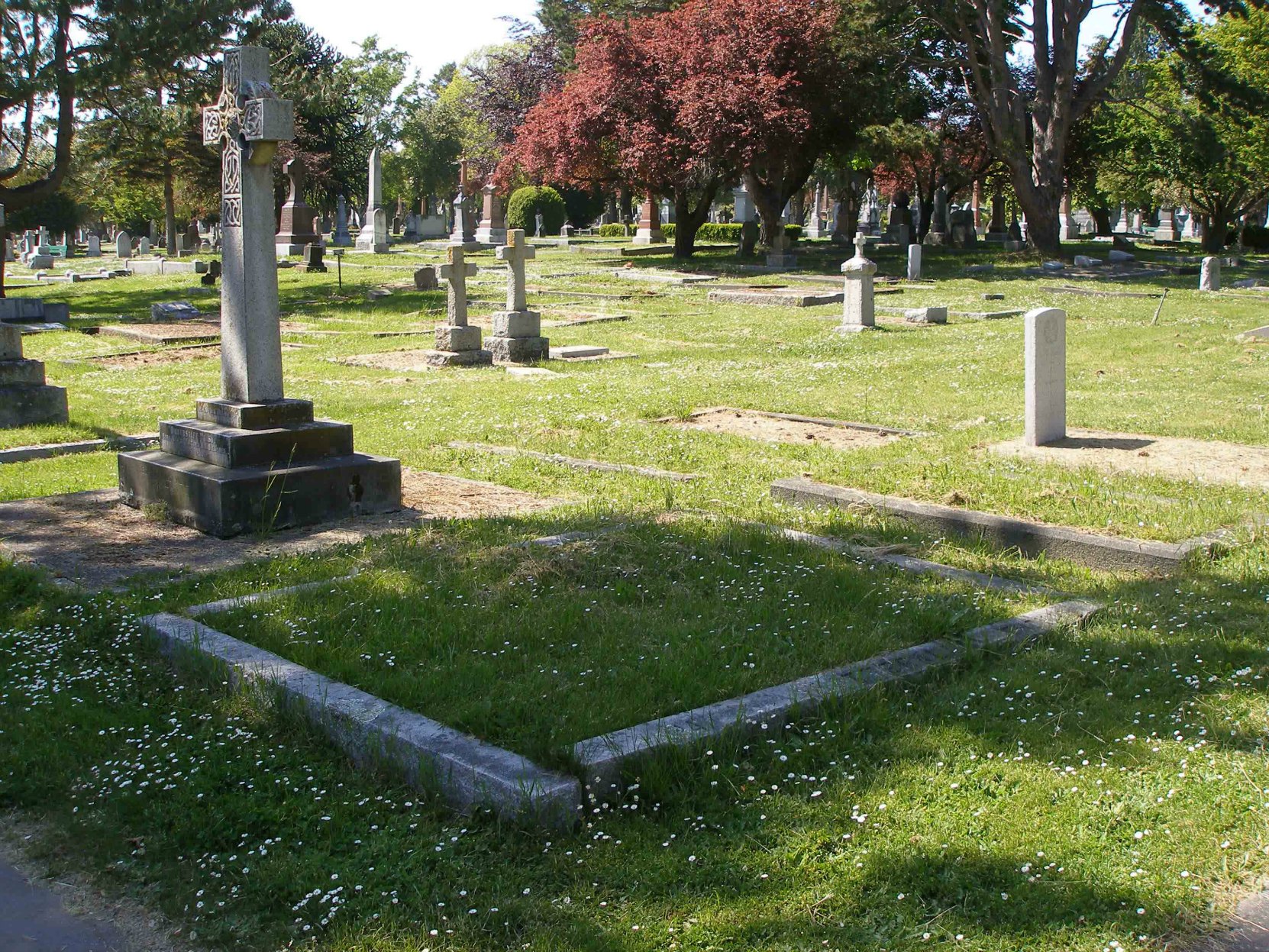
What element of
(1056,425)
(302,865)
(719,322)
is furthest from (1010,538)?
(719,322)

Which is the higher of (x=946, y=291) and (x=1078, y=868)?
(x=946, y=291)

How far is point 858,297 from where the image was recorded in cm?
1906

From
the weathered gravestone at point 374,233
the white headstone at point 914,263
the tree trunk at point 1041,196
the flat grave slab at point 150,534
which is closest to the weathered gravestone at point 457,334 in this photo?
the flat grave slab at point 150,534

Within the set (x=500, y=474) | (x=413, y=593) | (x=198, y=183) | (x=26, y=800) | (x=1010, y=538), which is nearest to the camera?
(x=26, y=800)

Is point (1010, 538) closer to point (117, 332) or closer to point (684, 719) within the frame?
point (684, 719)

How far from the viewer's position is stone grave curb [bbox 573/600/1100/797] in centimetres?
384

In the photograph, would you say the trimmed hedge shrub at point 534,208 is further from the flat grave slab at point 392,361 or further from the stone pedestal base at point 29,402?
the stone pedestal base at point 29,402

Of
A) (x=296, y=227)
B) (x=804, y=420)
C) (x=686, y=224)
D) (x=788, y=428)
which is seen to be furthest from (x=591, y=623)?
(x=296, y=227)

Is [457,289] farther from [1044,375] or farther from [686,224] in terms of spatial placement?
[686,224]

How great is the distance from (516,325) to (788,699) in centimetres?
1264

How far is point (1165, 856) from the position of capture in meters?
3.34

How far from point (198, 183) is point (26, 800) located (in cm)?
4753

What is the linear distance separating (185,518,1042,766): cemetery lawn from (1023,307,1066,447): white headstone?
353 centimetres

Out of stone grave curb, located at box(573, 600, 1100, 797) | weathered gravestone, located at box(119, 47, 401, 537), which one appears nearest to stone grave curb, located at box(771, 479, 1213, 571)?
stone grave curb, located at box(573, 600, 1100, 797)
